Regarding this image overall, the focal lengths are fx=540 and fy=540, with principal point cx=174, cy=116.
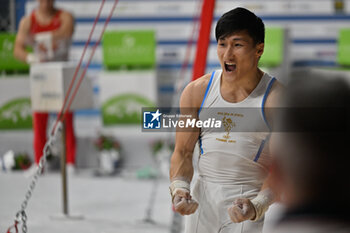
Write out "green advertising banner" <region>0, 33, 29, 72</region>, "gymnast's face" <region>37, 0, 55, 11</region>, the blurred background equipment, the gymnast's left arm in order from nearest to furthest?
the gymnast's left arm, "green advertising banner" <region>0, 33, 29, 72</region>, the blurred background equipment, "gymnast's face" <region>37, 0, 55, 11</region>

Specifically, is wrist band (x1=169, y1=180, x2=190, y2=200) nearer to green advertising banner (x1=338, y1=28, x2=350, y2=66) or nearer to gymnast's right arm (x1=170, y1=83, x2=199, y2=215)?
gymnast's right arm (x1=170, y1=83, x2=199, y2=215)

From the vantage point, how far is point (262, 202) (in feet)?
3.39

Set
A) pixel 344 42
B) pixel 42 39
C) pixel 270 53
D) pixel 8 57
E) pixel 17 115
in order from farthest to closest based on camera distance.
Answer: pixel 344 42 → pixel 42 39 → pixel 17 115 → pixel 8 57 → pixel 270 53

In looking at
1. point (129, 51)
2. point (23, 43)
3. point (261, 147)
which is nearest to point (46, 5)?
point (23, 43)

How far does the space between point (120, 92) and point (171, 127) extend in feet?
13.2

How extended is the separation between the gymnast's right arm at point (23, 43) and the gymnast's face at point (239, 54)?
112 cm

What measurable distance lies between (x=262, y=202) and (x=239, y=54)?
0.94 ft

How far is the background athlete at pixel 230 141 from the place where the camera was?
3.37 ft

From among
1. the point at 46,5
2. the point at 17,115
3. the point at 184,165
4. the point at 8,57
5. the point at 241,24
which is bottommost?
the point at 17,115

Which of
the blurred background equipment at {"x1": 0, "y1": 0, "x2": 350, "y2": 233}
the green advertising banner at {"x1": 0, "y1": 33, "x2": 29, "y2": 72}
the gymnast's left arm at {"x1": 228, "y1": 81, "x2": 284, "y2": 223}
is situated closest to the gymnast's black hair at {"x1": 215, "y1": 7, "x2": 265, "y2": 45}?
the gymnast's left arm at {"x1": 228, "y1": 81, "x2": 284, "y2": 223}

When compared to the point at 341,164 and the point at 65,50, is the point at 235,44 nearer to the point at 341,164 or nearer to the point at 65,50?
the point at 341,164

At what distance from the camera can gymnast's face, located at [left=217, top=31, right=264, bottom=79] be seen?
102cm

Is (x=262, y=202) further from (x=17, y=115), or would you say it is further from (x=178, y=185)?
(x=17, y=115)

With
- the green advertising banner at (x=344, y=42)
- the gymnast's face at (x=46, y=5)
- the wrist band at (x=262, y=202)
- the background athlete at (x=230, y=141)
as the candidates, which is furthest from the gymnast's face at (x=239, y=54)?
the green advertising banner at (x=344, y=42)
